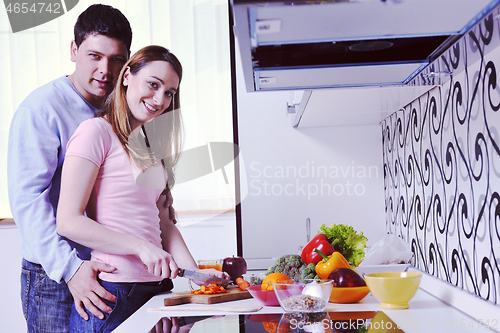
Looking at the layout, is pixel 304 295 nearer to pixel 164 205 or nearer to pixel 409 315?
pixel 409 315

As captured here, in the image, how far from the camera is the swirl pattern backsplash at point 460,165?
81 cm

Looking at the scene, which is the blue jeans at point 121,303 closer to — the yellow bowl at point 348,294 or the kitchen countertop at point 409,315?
the kitchen countertop at point 409,315

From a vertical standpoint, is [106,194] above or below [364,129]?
below

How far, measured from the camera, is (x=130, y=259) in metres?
1.32

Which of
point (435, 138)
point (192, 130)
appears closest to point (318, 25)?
point (435, 138)

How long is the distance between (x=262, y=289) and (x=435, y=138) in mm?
614

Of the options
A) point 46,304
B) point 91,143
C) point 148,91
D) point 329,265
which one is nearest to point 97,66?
point 148,91

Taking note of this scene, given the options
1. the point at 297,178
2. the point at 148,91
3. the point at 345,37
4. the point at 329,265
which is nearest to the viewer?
the point at 345,37

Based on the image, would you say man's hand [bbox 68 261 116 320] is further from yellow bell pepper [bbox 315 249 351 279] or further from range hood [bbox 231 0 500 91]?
range hood [bbox 231 0 500 91]

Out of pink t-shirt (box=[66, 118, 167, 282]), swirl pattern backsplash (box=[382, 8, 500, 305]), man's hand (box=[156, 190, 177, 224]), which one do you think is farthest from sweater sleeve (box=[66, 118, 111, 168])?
swirl pattern backsplash (box=[382, 8, 500, 305])

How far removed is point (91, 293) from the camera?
1367mm

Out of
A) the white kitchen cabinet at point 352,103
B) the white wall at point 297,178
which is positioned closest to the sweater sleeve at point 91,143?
the white kitchen cabinet at point 352,103

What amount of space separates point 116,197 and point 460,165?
998 mm

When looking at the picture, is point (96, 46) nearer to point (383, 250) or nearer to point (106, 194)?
point (106, 194)
